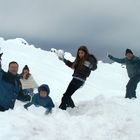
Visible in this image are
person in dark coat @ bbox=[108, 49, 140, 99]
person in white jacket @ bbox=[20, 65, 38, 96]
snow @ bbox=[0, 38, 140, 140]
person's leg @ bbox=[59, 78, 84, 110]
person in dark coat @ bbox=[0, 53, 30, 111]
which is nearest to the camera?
snow @ bbox=[0, 38, 140, 140]

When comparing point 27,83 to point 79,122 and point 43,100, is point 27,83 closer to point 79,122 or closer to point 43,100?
point 43,100

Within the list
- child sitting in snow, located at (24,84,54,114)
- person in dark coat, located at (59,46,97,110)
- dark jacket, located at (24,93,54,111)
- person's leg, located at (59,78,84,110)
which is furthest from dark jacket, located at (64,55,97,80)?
dark jacket, located at (24,93,54,111)

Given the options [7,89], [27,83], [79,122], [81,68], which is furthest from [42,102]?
[27,83]

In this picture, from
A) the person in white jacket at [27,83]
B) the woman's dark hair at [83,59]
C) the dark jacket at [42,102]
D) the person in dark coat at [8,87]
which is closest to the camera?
the person in dark coat at [8,87]

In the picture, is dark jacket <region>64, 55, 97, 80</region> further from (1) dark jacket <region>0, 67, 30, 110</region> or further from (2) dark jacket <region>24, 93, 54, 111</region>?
(1) dark jacket <region>0, 67, 30, 110</region>

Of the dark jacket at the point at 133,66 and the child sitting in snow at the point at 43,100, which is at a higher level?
the dark jacket at the point at 133,66

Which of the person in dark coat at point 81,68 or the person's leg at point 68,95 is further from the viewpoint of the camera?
the person's leg at point 68,95

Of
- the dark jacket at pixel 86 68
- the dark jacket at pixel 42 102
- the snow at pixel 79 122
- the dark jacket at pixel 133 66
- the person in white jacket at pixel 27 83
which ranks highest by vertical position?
the dark jacket at pixel 133 66

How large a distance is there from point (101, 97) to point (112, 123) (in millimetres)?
2973

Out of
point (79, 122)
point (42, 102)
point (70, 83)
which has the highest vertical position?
point (70, 83)

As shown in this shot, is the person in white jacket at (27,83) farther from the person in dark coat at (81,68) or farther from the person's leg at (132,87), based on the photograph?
the person in dark coat at (81,68)

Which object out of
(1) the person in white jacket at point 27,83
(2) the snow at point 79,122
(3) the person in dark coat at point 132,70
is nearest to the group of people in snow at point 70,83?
(3) the person in dark coat at point 132,70

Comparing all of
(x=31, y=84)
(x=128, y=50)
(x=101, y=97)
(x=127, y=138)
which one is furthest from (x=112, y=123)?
(x=31, y=84)

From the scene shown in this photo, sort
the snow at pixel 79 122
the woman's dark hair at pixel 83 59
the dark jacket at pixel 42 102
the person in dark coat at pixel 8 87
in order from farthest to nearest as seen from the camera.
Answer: the woman's dark hair at pixel 83 59
the dark jacket at pixel 42 102
the person in dark coat at pixel 8 87
the snow at pixel 79 122
